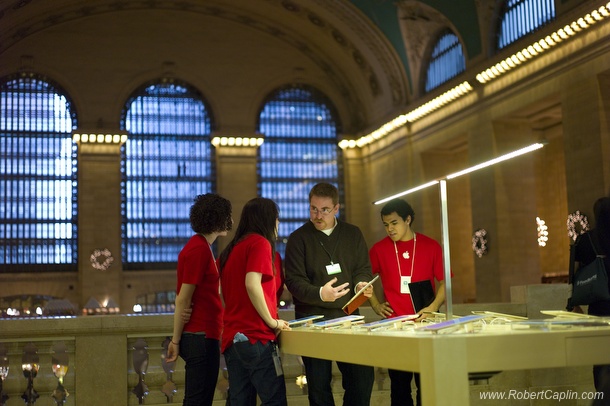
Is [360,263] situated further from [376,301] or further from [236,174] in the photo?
[236,174]

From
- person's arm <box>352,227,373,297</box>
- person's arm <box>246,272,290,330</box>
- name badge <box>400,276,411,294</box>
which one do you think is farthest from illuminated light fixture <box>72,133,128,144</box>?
person's arm <box>246,272,290,330</box>

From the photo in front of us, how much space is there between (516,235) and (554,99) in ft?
13.1

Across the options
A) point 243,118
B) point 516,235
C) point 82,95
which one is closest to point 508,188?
point 516,235

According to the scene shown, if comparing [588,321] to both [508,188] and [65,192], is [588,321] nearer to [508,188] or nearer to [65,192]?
[508,188]

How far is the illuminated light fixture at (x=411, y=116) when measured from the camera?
23406mm

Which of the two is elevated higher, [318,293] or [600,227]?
[600,227]

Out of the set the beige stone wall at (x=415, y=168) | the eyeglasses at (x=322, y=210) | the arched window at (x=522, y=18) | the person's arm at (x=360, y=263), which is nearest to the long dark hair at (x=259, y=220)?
the eyeglasses at (x=322, y=210)

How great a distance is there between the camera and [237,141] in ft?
95.0

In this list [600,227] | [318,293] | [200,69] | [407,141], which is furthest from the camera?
[200,69]

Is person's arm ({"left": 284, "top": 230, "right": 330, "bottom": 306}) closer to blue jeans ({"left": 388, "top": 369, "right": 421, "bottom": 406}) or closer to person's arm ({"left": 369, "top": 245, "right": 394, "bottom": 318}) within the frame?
person's arm ({"left": 369, "top": 245, "right": 394, "bottom": 318})

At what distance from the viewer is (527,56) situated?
20016mm

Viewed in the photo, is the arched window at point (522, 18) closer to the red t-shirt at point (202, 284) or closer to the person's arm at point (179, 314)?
the red t-shirt at point (202, 284)

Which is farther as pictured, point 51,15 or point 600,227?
point 51,15

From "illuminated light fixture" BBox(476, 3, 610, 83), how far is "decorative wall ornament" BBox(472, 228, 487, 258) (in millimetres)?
4034
